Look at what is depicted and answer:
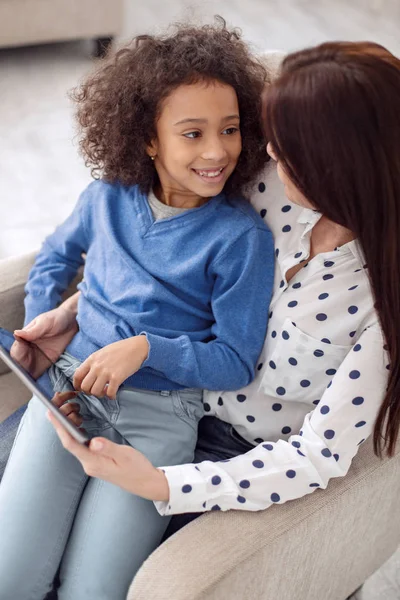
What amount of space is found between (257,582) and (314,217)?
22.2 inches

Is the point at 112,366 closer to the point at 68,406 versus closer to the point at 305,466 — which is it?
the point at 68,406

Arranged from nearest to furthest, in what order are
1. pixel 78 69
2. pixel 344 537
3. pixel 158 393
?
pixel 344 537 < pixel 158 393 < pixel 78 69

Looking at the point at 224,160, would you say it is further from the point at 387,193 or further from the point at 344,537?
the point at 344,537

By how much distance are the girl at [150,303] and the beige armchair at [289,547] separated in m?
0.17

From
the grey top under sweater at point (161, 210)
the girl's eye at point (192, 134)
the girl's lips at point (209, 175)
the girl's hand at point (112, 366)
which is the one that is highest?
the girl's eye at point (192, 134)

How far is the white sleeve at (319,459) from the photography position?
1.10 m

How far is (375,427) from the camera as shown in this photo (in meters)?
1.12

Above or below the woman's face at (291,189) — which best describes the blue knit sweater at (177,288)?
below

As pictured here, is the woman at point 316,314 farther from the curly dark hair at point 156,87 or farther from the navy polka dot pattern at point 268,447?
the curly dark hair at point 156,87

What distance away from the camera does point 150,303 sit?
133 centimetres

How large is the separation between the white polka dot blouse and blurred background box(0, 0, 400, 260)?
1351mm

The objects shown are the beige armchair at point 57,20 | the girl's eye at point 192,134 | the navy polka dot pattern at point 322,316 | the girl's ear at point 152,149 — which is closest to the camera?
the navy polka dot pattern at point 322,316

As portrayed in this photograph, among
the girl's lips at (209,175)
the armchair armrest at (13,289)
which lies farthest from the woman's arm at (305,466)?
the armchair armrest at (13,289)

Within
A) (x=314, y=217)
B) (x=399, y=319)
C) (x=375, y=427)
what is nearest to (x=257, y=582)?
(x=375, y=427)
